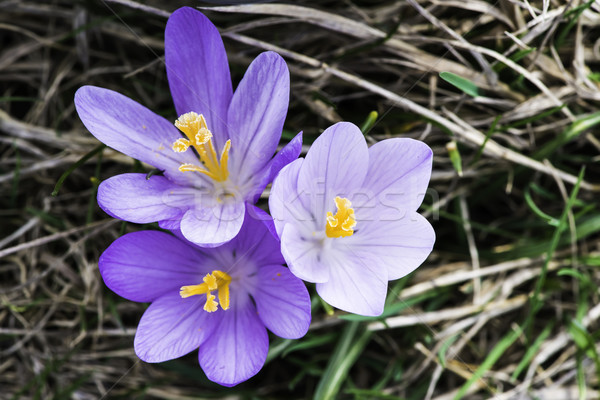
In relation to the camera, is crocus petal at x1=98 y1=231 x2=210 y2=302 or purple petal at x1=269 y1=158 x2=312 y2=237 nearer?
purple petal at x1=269 y1=158 x2=312 y2=237

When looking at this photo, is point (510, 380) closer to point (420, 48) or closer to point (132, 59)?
point (420, 48)

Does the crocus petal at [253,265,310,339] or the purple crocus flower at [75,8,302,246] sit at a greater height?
the purple crocus flower at [75,8,302,246]

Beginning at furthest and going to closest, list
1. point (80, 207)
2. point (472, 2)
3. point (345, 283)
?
point (80, 207) < point (472, 2) < point (345, 283)

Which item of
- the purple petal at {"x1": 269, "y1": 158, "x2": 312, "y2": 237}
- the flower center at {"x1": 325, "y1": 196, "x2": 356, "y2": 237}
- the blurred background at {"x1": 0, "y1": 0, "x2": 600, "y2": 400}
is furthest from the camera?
the blurred background at {"x1": 0, "y1": 0, "x2": 600, "y2": 400}

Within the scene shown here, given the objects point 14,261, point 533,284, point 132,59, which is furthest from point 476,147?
point 14,261

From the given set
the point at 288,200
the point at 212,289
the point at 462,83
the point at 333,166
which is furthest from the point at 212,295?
the point at 462,83

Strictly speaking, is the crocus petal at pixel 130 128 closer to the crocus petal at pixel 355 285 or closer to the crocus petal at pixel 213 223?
the crocus petal at pixel 213 223

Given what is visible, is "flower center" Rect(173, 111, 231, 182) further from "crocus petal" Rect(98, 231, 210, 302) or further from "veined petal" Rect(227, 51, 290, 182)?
"crocus petal" Rect(98, 231, 210, 302)

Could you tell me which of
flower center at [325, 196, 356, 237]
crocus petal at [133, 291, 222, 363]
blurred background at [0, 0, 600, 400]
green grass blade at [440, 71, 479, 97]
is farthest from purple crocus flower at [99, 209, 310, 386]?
green grass blade at [440, 71, 479, 97]
